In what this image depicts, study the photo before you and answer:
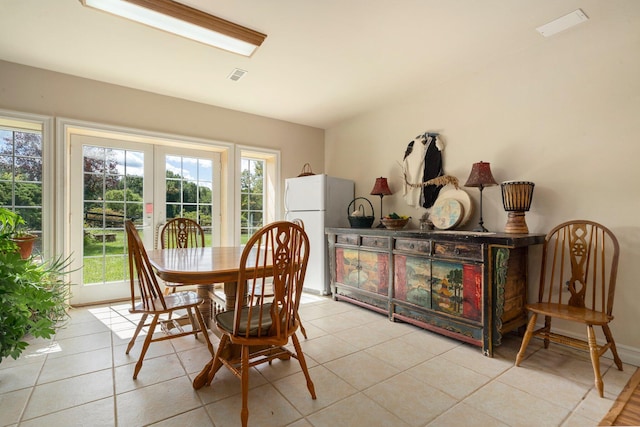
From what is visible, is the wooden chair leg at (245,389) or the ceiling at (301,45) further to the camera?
the ceiling at (301,45)

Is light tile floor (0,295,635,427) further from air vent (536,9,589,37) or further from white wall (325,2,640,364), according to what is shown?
air vent (536,9,589,37)

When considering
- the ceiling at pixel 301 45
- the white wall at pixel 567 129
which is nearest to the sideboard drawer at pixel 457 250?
the white wall at pixel 567 129

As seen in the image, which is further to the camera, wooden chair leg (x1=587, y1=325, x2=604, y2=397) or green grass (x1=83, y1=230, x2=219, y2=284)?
green grass (x1=83, y1=230, x2=219, y2=284)

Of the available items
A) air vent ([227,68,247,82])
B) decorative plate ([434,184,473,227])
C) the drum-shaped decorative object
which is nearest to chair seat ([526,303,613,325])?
the drum-shaped decorative object

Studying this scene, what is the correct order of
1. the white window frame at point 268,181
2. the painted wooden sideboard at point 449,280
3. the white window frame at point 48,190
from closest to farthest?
the painted wooden sideboard at point 449,280 → the white window frame at point 48,190 → the white window frame at point 268,181

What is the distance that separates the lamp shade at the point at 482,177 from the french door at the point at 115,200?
3370mm

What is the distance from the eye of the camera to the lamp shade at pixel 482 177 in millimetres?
2637

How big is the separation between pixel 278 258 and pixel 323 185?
236cm

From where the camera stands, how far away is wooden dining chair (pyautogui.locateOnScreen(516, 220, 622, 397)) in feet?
6.42

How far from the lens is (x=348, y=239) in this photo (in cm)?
343

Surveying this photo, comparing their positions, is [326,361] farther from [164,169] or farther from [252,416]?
[164,169]

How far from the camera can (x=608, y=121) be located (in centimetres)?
220

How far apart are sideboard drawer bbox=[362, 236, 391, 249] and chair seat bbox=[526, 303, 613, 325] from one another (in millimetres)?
1266

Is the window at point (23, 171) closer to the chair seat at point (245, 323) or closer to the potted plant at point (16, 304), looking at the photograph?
the potted plant at point (16, 304)
